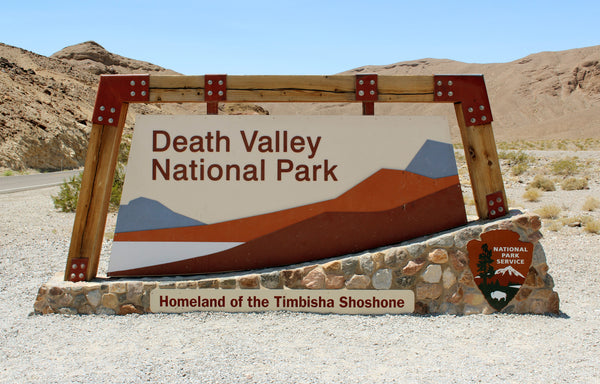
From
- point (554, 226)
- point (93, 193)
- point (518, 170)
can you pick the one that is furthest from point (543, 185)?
point (93, 193)

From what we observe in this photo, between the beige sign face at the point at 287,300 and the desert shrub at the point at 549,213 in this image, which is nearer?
the beige sign face at the point at 287,300

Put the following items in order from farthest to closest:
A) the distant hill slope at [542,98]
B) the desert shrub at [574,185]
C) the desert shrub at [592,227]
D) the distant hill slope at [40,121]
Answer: the distant hill slope at [542,98] < the distant hill slope at [40,121] < the desert shrub at [574,185] < the desert shrub at [592,227]

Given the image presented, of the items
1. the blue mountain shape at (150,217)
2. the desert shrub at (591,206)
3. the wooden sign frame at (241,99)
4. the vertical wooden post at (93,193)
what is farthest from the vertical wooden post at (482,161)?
the desert shrub at (591,206)

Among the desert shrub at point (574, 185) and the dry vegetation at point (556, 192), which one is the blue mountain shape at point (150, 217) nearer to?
the dry vegetation at point (556, 192)

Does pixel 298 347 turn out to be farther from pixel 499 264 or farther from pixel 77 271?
pixel 77 271

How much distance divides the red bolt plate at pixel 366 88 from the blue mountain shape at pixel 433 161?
0.69m

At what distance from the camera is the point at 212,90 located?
467 centimetres

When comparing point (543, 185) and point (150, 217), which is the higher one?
point (543, 185)

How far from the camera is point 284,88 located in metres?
4.70

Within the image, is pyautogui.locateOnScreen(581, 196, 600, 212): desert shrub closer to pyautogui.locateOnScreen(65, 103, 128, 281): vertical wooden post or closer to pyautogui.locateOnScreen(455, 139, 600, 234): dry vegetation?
pyautogui.locateOnScreen(455, 139, 600, 234): dry vegetation

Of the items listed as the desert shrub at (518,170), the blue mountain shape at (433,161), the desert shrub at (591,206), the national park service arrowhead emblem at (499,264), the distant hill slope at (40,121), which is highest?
the distant hill slope at (40,121)

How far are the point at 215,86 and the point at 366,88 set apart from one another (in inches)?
56.2

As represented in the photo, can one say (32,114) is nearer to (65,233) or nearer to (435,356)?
(65,233)

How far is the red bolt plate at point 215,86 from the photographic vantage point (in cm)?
467
